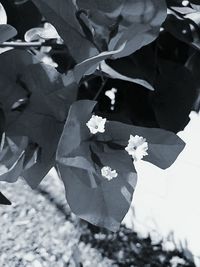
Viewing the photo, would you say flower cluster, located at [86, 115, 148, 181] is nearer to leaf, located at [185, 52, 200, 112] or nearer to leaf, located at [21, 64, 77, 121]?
leaf, located at [21, 64, 77, 121]

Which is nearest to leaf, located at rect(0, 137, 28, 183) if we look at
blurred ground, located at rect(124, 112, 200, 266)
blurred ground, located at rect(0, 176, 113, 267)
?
blurred ground, located at rect(124, 112, 200, 266)

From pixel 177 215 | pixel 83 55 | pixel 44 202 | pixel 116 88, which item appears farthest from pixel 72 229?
pixel 83 55

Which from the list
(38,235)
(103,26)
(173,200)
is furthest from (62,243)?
(103,26)

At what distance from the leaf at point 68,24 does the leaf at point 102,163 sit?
0.04 metres

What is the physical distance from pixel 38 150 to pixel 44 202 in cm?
105

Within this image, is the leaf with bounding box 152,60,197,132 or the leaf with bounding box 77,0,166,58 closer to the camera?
the leaf with bounding box 77,0,166,58

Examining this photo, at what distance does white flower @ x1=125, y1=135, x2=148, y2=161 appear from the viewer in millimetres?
380

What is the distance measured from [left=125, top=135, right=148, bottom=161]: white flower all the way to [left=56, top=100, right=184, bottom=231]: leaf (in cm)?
2

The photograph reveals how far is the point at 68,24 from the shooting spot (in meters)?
0.39

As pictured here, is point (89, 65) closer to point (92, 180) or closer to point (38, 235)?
point (92, 180)

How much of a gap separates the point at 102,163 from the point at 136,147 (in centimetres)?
3

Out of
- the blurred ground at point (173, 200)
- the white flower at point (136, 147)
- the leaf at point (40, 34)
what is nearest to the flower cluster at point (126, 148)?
the white flower at point (136, 147)

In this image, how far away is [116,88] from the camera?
51 cm

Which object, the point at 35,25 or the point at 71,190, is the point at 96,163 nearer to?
the point at 71,190
